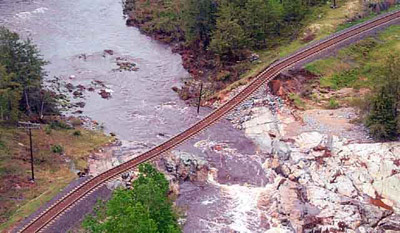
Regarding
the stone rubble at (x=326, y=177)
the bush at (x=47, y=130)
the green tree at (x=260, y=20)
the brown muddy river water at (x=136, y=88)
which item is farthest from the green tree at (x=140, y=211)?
the green tree at (x=260, y=20)

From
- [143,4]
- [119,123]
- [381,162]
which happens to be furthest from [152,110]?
[143,4]

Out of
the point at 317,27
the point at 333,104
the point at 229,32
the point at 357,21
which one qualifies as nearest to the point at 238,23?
the point at 229,32

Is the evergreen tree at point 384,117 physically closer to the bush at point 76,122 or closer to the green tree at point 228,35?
the green tree at point 228,35

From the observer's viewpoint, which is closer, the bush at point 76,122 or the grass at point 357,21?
the bush at point 76,122

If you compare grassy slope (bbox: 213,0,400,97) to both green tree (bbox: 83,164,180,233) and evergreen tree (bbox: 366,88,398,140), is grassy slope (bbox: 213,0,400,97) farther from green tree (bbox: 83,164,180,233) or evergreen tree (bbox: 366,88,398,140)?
green tree (bbox: 83,164,180,233)

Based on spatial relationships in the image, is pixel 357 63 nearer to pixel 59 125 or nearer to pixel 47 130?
pixel 59 125

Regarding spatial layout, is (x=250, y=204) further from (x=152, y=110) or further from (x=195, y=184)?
(x=152, y=110)

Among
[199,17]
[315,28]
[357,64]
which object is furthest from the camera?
[199,17]
